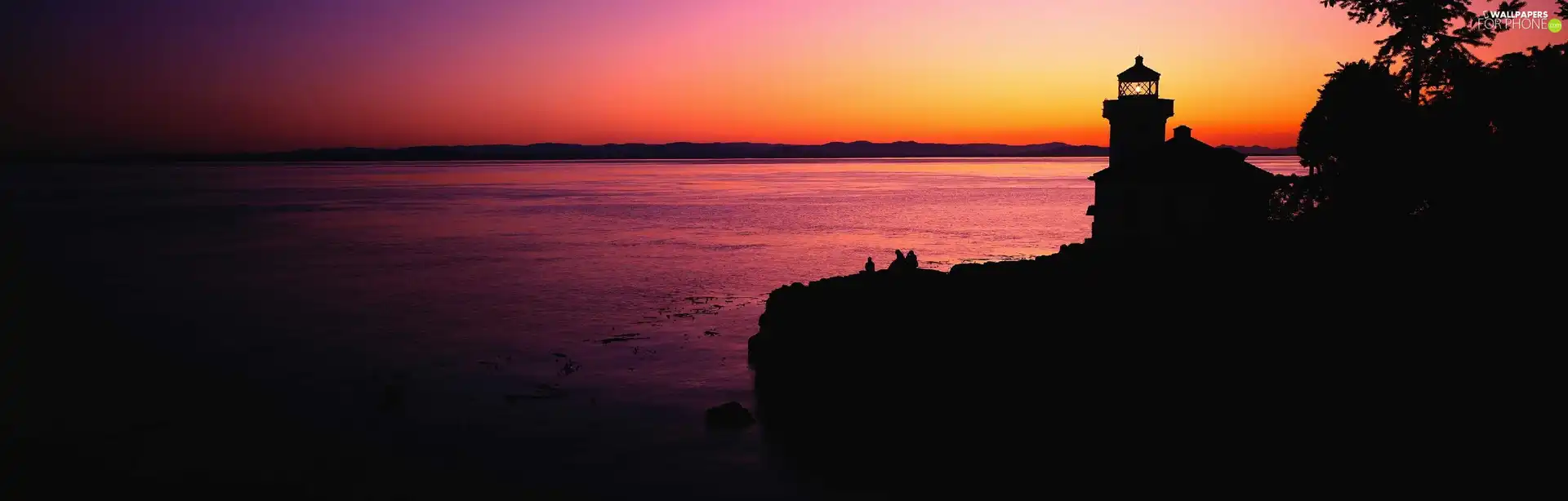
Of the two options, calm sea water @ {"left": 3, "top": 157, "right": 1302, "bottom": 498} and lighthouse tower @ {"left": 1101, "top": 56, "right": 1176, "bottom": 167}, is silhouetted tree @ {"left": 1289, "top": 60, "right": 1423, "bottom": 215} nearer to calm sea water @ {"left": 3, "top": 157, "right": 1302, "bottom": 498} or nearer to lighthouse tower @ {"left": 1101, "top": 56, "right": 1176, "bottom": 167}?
lighthouse tower @ {"left": 1101, "top": 56, "right": 1176, "bottom": 167}

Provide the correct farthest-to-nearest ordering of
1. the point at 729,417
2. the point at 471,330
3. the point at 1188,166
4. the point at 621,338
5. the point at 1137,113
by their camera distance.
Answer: the point at 1137,113
the point at 471,330
the point at 621,338
the point at 1188,166
the point at 729,417

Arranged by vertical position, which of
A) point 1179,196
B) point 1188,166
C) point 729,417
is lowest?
point 729,417

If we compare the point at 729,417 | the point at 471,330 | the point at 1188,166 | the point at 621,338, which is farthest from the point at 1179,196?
the point at 471,330

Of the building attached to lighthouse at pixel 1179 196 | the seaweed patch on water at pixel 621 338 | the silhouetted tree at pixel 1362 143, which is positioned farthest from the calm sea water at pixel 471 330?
the silhouetted tree at pixel 1362 143

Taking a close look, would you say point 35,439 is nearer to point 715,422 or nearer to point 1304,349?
point 715,422

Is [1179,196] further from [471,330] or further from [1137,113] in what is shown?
[471,330]

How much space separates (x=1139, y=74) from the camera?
3178 centimetres

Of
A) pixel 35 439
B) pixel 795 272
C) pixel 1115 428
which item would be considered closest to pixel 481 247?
pixel 795 272

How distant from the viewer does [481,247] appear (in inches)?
2085

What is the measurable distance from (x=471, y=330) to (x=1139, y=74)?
24.0 metres

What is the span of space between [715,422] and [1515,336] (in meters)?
12.9

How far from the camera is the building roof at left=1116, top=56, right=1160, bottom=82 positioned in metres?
31.6

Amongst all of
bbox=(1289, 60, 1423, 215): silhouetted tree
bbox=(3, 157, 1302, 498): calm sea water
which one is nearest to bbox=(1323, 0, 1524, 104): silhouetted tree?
bbox=(1289, 60, 1423, 215): silhouetted tree

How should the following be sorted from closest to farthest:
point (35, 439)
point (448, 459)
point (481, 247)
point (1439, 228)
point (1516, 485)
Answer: point (1516, 485)
point (448, 459)
point (35, 439)
point (1439, 228)
point (481, 247)
